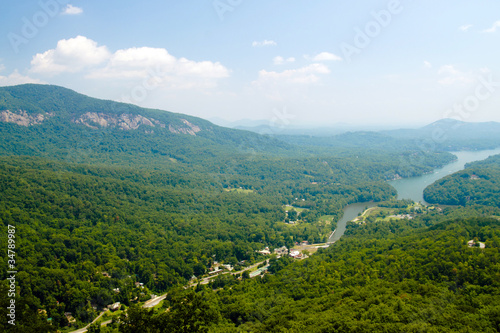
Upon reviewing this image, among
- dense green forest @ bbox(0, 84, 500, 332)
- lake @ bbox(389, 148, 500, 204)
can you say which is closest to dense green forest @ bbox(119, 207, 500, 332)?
dense green forest @ bbox(0, 84, 500, 332)

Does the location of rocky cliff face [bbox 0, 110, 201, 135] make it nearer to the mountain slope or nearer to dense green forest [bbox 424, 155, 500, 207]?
the mountain slope

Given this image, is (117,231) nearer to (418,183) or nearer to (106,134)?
(106,134)

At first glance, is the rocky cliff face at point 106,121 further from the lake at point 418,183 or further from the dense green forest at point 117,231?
the lake at point 418,183

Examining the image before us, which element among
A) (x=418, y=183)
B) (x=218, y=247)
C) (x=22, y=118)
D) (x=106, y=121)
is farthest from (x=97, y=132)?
(x=418, y=183)

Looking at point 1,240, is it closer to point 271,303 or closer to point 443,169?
point 271,303

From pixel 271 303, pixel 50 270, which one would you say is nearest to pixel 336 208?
pixel 271 303
